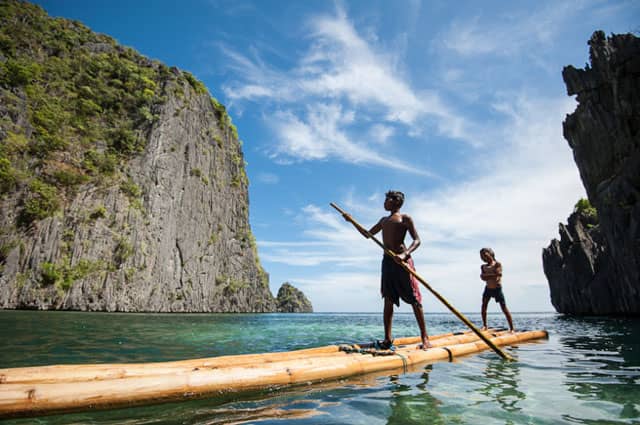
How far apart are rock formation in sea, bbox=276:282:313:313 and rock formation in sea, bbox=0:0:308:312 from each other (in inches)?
2358

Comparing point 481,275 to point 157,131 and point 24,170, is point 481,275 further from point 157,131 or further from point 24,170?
point 157,131

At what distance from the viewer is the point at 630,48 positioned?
2783 centimetres

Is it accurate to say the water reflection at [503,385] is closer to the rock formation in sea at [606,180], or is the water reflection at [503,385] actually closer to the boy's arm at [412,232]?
the boy's arm at [412,232]

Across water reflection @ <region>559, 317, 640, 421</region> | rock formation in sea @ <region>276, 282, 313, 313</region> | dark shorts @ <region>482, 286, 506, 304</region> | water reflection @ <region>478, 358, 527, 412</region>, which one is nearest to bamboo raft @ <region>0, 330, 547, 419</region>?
water reflection @ <region>478, 358, 527, 412</region>

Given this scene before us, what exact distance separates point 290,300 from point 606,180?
102983 millimetres

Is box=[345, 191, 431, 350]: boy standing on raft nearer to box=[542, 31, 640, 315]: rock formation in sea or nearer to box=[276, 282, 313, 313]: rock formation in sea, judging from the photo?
box=[542, 31, 640, 315]: rock formation in sea

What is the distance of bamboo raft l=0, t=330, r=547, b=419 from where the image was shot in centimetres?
270

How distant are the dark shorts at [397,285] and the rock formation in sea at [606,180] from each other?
29030mm

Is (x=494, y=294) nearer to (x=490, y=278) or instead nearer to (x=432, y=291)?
(x=490, y=278)

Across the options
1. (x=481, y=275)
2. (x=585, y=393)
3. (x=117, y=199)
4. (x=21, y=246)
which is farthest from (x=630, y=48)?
(x=21, y=246)

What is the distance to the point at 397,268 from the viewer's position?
20.0 feet

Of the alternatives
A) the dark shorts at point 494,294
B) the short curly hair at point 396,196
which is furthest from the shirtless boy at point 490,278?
the short curly hair at point 396,196

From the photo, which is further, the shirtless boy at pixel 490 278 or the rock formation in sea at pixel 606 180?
the rock formation in sea at pixel 606 180

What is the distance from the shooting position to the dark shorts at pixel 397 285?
19.6ft
